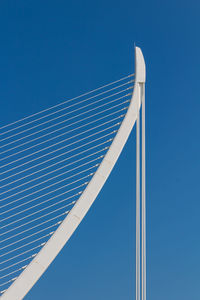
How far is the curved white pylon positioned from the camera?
1542cm

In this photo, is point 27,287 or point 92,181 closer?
point 27,287

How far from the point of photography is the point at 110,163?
16734 mm

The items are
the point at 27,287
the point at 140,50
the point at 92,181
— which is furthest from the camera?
the point at 140,50

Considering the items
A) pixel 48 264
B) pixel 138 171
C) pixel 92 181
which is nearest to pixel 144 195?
pixel 138 171

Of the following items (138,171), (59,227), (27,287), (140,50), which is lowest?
(27,287)

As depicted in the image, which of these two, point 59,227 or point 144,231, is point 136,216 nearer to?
point 144,231

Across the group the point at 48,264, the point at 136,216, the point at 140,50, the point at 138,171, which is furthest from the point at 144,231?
the point at 140,50

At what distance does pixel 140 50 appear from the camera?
18328 mm

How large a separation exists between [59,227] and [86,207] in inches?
35.4

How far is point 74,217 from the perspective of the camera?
16.1m

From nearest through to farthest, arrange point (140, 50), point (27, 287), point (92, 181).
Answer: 1. point (27, 287)
2. point (92, 181)
3. point (140, 50)

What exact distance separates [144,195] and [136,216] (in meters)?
0.72

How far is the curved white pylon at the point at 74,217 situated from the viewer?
50.6 feet

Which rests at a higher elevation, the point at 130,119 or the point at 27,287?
the point at 130,119
